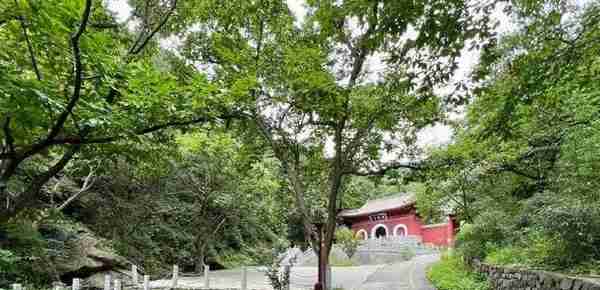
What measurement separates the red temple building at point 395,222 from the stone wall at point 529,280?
1841 cm

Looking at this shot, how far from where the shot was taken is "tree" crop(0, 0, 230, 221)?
289 cm

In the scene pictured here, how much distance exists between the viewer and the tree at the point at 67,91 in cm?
289

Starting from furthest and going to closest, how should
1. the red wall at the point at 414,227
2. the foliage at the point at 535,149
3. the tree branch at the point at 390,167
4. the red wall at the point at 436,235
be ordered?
the red wall at the point at 436,235
the red wall at the point at 414,227
the tree branch at the point at 390,167
the foliage at the point at 535,149

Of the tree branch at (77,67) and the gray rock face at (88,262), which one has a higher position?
the tree branch at (77,67)

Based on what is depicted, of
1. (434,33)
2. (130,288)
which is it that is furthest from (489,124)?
(130,288)

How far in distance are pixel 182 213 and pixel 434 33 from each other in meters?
14.8

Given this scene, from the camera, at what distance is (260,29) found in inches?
310

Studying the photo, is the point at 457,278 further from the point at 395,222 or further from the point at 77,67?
the point at 395,222

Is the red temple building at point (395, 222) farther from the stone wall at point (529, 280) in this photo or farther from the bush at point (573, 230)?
the bush at point (573, 230)

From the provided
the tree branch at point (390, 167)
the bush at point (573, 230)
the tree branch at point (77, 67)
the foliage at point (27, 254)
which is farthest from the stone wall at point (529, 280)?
the foliage at point (27, 254)

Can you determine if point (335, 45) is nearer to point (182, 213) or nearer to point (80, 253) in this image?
point (80, 253)

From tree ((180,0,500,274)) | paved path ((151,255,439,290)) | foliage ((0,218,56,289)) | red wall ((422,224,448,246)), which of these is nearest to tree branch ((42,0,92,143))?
tree ((180,0,500,274))

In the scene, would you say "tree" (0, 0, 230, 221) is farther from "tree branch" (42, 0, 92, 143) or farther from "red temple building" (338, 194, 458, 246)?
"red temple building" (338, 194, 458, 246)

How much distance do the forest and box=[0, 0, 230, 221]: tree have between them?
20 mm
